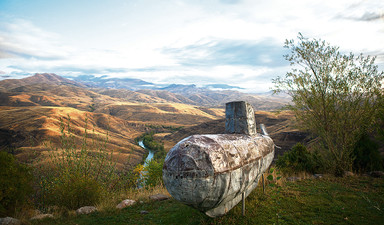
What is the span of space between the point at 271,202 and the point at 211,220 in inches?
113

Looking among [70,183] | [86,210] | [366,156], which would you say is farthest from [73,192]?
[366,156]

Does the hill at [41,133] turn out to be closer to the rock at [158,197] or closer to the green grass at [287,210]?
the rock at [158,197]

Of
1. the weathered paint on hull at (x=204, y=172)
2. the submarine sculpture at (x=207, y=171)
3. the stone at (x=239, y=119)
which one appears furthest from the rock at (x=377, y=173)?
the weathered paint on hull at (x=204, y=172)

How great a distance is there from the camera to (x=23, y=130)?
77.9 metres

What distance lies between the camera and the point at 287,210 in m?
7.02

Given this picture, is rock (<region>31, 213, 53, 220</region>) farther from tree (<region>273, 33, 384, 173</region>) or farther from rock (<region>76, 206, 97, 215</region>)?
tree (<region>273, 33, 384, 173</region>)

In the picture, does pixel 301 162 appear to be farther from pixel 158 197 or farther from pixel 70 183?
pixel 70 183

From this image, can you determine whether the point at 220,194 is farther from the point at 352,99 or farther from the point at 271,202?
the point at 352,99

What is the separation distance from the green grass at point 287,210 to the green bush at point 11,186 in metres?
1.26

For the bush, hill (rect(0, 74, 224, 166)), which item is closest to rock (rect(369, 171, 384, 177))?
the bush

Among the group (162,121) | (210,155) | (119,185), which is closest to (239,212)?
(210,155)

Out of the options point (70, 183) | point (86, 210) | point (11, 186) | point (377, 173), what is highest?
point (11, 186)

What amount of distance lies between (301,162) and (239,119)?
9573 mm

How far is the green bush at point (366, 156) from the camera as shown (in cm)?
1180
